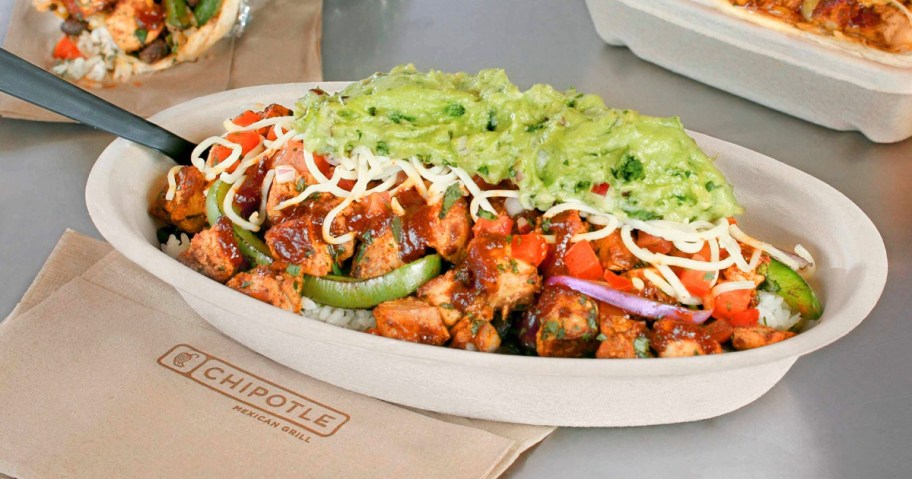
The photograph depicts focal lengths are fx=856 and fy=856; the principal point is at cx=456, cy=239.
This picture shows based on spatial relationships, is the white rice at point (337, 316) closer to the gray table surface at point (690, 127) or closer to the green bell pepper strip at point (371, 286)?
the green bell pepper strip at point (371, 286)

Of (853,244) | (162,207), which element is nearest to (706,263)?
(853,244)

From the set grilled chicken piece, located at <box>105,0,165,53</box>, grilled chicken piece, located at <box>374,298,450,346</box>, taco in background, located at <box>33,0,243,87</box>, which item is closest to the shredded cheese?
grilled chicken piece, located at <box>374,298,450,346</box>

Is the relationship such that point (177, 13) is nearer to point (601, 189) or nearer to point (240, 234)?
point (240, 234)

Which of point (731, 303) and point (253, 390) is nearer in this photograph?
point (731, 303)

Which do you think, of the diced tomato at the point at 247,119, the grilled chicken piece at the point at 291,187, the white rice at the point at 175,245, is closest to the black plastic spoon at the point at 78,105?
the diced tomato at the point at 247,119

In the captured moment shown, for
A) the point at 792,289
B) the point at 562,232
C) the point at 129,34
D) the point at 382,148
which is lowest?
the point at 129,34

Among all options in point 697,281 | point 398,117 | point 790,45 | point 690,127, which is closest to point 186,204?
point 398,117

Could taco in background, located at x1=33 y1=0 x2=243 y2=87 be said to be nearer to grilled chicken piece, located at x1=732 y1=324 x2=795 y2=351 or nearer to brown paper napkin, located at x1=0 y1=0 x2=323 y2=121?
brown paper napkin, located at x1=0 y1=0 x2=323 y2=121

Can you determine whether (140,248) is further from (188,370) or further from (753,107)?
(753,107)
